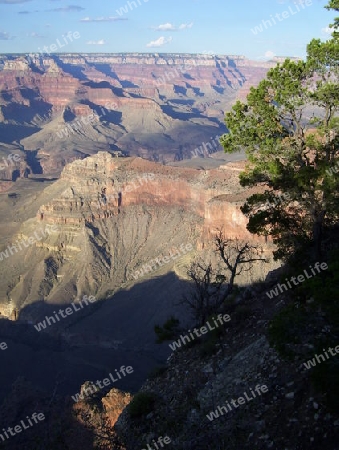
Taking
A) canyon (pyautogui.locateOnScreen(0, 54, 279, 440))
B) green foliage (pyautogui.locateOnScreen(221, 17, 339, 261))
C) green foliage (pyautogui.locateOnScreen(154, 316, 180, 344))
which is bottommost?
green foliage (pyautogui.locateOnScreen(154, 316, 180, 344))

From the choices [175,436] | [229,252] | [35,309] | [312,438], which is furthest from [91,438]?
[35,309]

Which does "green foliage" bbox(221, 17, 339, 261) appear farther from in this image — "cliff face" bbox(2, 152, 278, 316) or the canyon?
"cliff face" bbox(2, 152, 278, 316)

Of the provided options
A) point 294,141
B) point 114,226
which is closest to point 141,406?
point 294,141

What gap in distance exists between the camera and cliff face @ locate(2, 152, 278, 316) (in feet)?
194

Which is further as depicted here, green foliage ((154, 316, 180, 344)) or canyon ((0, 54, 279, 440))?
canyon ((0, 54, 279, 440))

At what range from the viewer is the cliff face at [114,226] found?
59.1 m

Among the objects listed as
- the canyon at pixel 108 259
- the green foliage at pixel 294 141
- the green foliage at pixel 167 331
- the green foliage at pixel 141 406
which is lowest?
the green foliage at pixel 141 406

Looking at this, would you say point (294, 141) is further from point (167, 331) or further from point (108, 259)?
point (108, 259)

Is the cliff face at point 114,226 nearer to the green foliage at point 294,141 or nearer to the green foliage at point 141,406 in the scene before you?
the green foliage at point 294,141

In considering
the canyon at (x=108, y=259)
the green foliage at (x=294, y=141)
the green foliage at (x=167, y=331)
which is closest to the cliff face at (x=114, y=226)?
the canyon at (x=108, y=259)

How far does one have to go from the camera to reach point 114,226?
221ft

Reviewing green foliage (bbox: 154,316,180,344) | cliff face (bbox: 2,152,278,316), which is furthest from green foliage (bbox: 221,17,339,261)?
cliff face (bbox: 2,152,278,316)

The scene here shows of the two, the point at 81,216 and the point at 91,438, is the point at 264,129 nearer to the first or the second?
the point at 91,438

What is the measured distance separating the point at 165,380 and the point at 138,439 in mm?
3264
